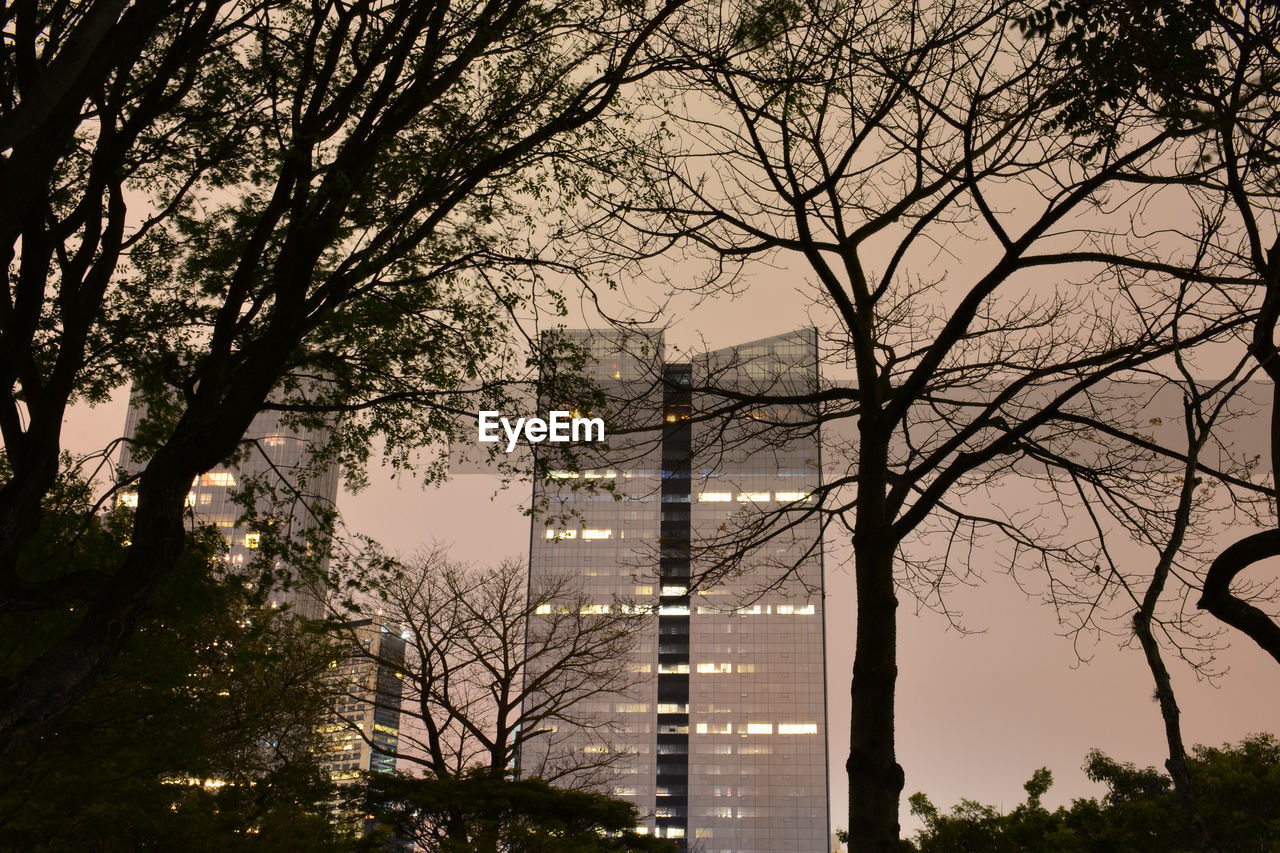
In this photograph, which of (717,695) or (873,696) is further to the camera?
(717,695)

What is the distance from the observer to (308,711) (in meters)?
18.5

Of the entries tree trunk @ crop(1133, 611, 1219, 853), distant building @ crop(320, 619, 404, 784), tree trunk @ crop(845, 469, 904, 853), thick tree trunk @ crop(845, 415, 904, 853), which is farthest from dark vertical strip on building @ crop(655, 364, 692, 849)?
tree trunk @ crop(1133, 611, 1219, 853)

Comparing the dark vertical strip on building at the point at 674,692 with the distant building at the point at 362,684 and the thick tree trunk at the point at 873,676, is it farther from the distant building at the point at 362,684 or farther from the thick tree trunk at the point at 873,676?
the thick tree trunk at the point at 873,676

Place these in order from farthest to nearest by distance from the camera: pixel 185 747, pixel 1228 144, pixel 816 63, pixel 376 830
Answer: pixel 376 830 < pixel 185 747 < pixel 816 63 < pixel 1228 144

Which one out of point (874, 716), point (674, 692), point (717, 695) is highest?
point (874, 716)

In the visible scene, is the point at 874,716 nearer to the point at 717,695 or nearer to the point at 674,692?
the point at 717,695

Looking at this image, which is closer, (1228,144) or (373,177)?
(1228,144)

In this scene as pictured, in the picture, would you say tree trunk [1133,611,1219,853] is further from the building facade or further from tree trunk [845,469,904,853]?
the building facade

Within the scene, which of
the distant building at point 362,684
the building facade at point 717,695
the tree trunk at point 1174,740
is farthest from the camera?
the building facade at point 717,695

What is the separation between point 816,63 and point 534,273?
107 inches

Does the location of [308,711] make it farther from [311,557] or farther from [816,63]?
[816,63]

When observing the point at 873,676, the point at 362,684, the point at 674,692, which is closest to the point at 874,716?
the point at 873,676

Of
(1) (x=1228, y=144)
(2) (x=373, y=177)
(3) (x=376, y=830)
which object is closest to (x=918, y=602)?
(1) (x=1228, y=144)

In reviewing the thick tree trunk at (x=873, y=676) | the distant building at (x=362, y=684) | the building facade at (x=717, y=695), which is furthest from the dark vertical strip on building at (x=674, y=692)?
the thick tree trunk at (x=873, y=676)
